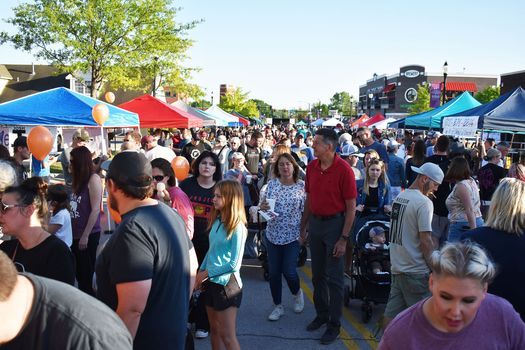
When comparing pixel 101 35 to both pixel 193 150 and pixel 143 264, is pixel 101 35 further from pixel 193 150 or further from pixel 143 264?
pixel 143 264

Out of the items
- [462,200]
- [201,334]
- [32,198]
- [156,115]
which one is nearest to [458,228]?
[462,200]

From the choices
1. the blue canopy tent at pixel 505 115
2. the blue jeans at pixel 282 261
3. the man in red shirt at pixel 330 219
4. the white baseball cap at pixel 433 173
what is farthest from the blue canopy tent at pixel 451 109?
the white baseball cap at pixel 433 173

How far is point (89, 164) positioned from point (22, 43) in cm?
2231

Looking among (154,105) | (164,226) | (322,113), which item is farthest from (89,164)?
(322,113)

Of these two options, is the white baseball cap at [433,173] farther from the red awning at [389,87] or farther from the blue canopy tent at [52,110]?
the red awning at [389,87]

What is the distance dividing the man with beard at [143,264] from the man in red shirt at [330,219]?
8.38 feet

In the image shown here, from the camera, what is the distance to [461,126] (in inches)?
499

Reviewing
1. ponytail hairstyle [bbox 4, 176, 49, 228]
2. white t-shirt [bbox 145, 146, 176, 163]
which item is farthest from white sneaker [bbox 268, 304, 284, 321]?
white t-shirt [bbox 145, 146, 176, 163]

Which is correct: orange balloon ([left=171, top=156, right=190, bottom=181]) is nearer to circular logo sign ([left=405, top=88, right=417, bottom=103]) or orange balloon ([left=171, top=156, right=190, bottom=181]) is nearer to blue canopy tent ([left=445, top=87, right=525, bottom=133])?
blue canopy tent ([left=445, top=87, right=525, bottom=133])

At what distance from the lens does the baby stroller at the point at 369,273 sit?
230 inches

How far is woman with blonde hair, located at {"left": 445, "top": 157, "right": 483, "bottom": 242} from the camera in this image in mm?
5750

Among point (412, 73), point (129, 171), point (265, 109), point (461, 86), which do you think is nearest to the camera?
point (129, 171)

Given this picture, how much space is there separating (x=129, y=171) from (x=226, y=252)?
1.61m

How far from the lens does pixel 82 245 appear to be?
525 cm
